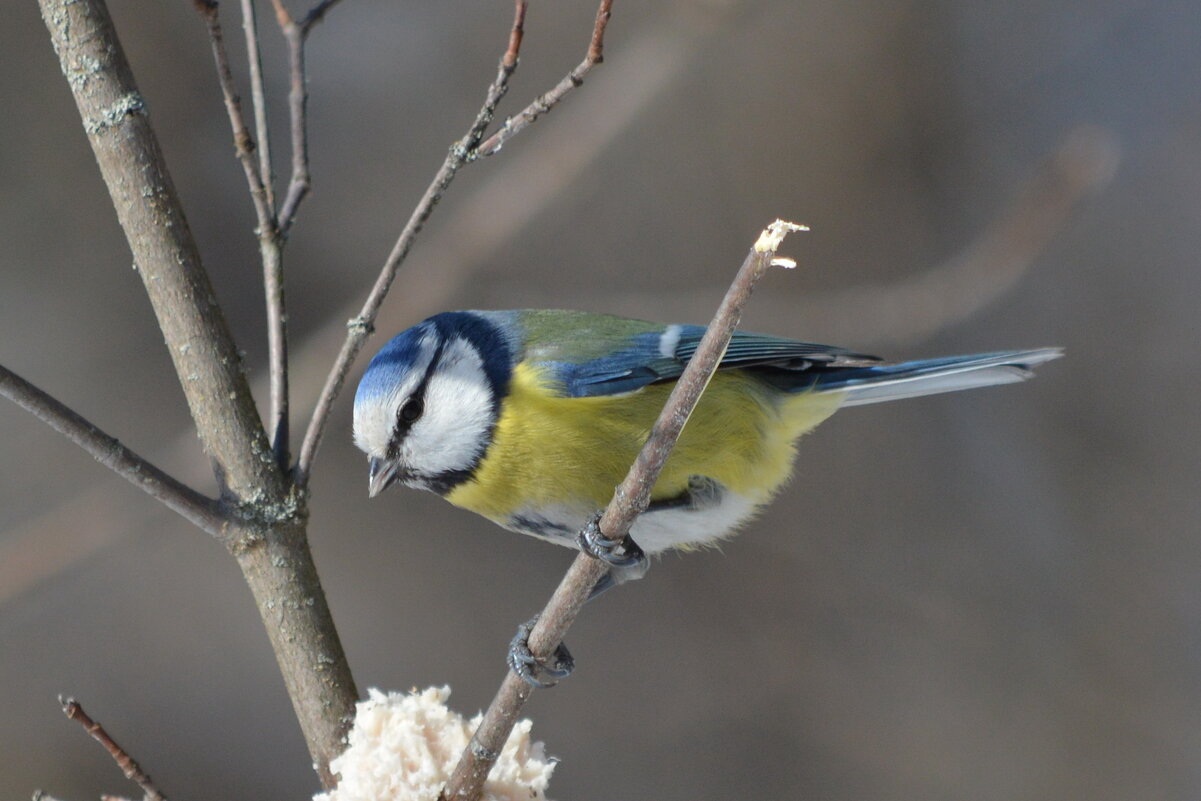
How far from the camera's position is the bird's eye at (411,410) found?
1.22 m

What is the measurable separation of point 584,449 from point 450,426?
16cm

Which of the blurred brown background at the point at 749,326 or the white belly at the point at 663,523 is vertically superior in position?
the blurred brown background at the point at 749,326

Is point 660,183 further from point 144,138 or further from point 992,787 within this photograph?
point 144,138

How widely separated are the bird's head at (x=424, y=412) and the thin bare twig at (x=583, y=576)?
40 centimetres

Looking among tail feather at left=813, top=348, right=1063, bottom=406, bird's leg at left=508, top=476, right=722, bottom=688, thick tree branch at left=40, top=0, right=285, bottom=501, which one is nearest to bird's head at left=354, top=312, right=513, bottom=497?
bird's leg at left=508, top=476, right=722, bottom=688

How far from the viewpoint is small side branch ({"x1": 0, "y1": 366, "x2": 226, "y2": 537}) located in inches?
30.7

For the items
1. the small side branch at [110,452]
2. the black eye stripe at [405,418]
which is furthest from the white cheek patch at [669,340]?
the small side branch at [110,452]

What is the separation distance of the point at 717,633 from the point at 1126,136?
1.74 metres

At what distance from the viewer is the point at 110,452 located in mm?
820

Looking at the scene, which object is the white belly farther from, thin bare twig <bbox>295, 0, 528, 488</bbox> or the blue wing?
thin bare twig <bbox>295, 0, 528, 488</bbox>

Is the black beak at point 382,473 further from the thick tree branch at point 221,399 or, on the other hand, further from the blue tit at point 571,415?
the thick tree branch at point 221,399

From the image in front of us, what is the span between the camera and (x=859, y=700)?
261 centimetres

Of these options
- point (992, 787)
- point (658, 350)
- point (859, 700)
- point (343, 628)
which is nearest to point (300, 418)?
point (343, 628)

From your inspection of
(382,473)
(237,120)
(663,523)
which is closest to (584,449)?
(663,523)
